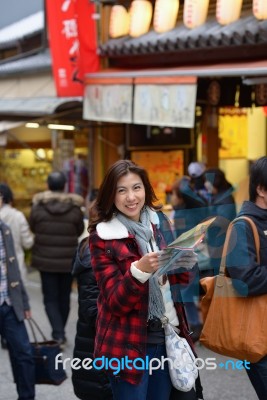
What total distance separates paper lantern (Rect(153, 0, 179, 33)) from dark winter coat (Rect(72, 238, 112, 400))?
5.91 metres

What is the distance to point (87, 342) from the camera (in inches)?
168

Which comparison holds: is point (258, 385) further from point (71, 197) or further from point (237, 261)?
point (71, 197)

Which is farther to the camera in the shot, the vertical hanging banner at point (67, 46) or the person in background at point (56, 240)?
the vertical hanging banner at point (67, 46)

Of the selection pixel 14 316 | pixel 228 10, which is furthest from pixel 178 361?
pixel 228 10

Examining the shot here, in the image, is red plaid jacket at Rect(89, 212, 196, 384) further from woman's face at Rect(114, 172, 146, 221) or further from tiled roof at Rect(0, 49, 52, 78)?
tiled roof at Rect(0, 49, 52, 78)

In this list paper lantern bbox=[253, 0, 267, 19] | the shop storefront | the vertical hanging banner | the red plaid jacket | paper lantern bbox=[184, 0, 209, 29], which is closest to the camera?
the red plaid jacket

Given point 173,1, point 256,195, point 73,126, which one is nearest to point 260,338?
point 256,195

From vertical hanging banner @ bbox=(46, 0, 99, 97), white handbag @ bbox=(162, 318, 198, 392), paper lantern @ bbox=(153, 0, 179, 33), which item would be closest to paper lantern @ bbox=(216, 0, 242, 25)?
paper lantern @ bbox=(153, 0, 179, 33)

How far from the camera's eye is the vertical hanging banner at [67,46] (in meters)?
10.1

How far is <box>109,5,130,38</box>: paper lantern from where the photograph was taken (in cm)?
1010

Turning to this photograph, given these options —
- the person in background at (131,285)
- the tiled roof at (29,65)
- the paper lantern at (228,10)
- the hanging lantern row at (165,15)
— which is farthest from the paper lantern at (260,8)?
the tiled roof at (29,65)

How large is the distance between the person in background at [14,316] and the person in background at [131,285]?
1.92 meters

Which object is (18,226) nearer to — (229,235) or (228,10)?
(228,10)

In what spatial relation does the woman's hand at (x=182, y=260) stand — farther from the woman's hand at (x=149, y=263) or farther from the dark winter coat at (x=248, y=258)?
the dark winter coat at (x=248, y=258)
